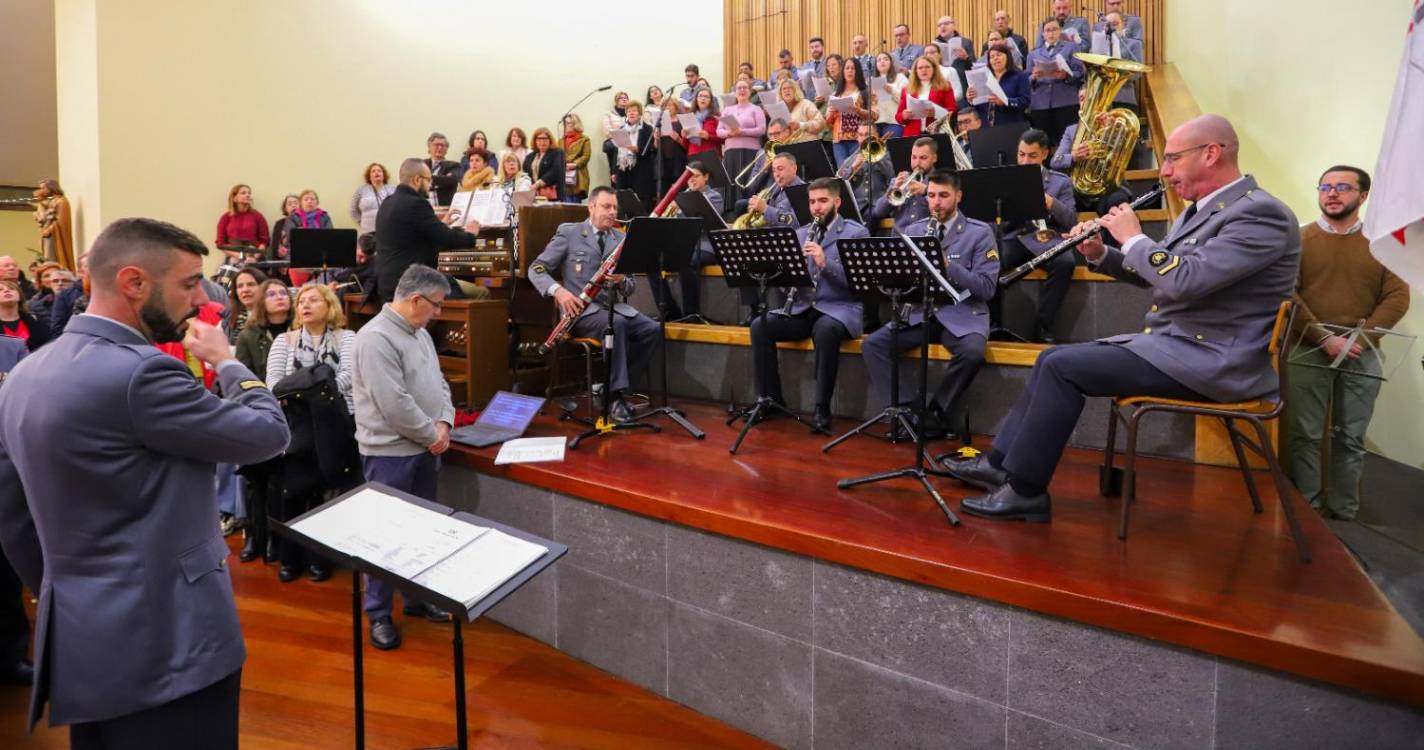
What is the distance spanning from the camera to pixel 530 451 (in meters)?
3.88

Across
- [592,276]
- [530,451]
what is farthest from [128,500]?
[592,276]

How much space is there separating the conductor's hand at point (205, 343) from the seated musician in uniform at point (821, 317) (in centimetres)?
299

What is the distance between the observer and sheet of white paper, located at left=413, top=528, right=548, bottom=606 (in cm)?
179

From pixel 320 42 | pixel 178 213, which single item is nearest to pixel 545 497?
pixel 178 213

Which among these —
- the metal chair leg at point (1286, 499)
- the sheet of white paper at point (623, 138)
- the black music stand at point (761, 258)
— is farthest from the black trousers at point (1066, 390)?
the sheet of white paper at point (623, 138)

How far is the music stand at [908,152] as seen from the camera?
580 cm

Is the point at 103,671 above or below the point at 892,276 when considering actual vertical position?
below

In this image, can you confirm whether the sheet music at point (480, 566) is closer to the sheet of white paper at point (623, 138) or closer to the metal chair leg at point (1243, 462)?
the metal chair leg at point (1243, 462)

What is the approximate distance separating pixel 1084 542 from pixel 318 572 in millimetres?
3399

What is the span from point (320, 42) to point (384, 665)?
7.95 metres

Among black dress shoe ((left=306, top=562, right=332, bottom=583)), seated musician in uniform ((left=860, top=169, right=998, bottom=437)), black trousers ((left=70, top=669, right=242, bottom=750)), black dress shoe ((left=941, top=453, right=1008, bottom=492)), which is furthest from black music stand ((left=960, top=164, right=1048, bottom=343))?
black trousers ((left=70, top=669, right=242, bottom=750))

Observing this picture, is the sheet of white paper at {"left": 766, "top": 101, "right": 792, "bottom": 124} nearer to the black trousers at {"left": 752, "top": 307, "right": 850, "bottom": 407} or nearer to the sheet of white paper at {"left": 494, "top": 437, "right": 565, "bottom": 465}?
the black trousers at {"left": 752, "top": 307, "right": 850, "bottom": 407}

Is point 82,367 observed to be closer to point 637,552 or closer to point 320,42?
point 637,552

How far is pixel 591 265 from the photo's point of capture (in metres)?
5.08
